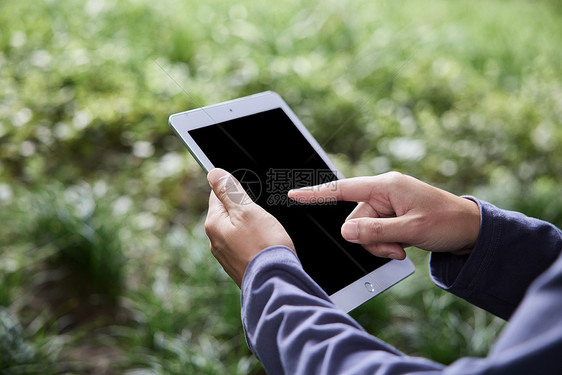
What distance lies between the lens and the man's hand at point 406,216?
44.6 inches

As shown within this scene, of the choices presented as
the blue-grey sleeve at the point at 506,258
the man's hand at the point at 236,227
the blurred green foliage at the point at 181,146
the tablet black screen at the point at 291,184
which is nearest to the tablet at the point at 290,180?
the tablet black screen at the point at 291,184

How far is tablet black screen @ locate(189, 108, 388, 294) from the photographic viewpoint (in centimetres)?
125

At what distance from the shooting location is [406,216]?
1.16 metres

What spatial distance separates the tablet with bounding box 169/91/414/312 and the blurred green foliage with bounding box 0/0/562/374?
0.74m

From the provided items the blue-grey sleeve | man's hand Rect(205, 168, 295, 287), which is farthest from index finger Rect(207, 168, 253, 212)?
the blue-grey sleeve

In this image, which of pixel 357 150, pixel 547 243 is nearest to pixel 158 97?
pixel 357 150

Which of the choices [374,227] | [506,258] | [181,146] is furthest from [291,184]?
[181,146]

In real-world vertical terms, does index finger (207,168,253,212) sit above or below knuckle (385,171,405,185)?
below

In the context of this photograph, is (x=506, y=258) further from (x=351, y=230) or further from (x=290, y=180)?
(x=290, y=180)

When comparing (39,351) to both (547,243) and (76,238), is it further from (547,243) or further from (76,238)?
(547,243)

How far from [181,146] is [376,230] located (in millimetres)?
2235

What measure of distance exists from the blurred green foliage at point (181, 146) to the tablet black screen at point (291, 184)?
29.1 inches

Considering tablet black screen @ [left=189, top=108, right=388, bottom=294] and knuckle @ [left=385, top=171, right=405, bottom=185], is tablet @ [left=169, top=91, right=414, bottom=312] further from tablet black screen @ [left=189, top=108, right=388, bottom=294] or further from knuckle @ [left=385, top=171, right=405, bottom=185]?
knuckle @ [left=385, top=171, right=405, bottom=185]

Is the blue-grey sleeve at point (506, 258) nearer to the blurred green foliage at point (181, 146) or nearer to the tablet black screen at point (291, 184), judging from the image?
the tablet black screen at point (291, 184)
